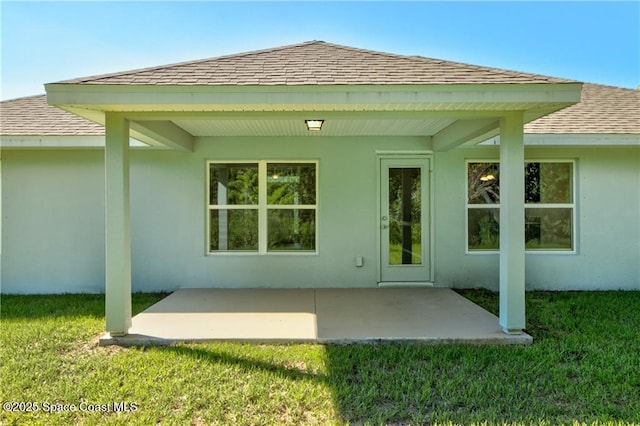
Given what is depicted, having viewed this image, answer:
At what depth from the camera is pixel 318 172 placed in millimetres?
6988

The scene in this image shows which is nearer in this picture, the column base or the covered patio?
the covered patio

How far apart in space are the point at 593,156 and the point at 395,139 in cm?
376

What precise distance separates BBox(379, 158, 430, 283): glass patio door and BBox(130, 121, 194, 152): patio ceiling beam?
353 centimetres

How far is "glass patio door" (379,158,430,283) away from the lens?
6996 millimetres

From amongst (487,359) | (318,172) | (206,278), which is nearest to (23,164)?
(206,278)

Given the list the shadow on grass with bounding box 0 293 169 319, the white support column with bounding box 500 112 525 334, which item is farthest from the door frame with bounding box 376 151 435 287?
the shadow on grass with bounding box 0 293 169 319

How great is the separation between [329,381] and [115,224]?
2.97 metres

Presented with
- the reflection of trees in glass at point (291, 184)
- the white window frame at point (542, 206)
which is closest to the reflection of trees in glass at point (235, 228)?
the reflection of trees in glass at point (291, 184)

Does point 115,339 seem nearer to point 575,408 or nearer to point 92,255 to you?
point 92,255

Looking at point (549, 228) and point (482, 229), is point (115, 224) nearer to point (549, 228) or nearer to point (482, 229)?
point (482, 229)

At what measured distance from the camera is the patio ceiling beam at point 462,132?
4672 mm

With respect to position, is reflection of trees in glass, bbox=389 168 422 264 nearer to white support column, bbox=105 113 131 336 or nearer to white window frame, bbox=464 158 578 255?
white window frame, bbox=464 158 578 255

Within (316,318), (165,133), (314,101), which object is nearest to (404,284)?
(316,318)

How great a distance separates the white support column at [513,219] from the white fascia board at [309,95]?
0.43 m
